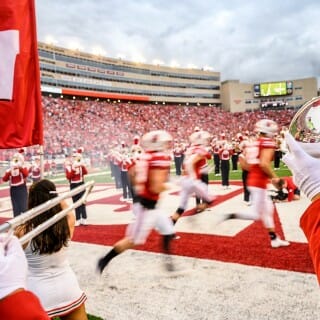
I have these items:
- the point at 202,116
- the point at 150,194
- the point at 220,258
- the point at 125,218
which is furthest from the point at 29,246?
the point at 202,116

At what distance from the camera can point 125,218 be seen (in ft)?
26.7

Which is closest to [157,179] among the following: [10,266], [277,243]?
[277,243]

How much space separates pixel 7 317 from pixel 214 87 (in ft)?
245

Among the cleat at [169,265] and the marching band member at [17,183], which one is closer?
the cleat at [169,265]

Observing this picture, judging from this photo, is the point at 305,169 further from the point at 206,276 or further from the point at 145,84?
the point at 145,84

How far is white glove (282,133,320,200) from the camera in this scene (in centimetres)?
101

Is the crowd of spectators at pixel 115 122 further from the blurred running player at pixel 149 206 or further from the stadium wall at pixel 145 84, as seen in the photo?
the blurred running player at pixel 149 206

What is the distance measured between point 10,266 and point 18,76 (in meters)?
1.72

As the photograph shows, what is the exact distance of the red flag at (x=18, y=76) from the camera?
217 centimetres

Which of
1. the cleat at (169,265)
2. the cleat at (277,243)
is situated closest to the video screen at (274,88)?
the cleat at (277,243)

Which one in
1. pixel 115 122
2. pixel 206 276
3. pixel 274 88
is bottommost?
pixel 206 276

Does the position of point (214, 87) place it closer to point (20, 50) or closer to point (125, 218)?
point (125, 218)

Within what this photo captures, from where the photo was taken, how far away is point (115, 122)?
47.0 meters

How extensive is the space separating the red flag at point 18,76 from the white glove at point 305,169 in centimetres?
185
